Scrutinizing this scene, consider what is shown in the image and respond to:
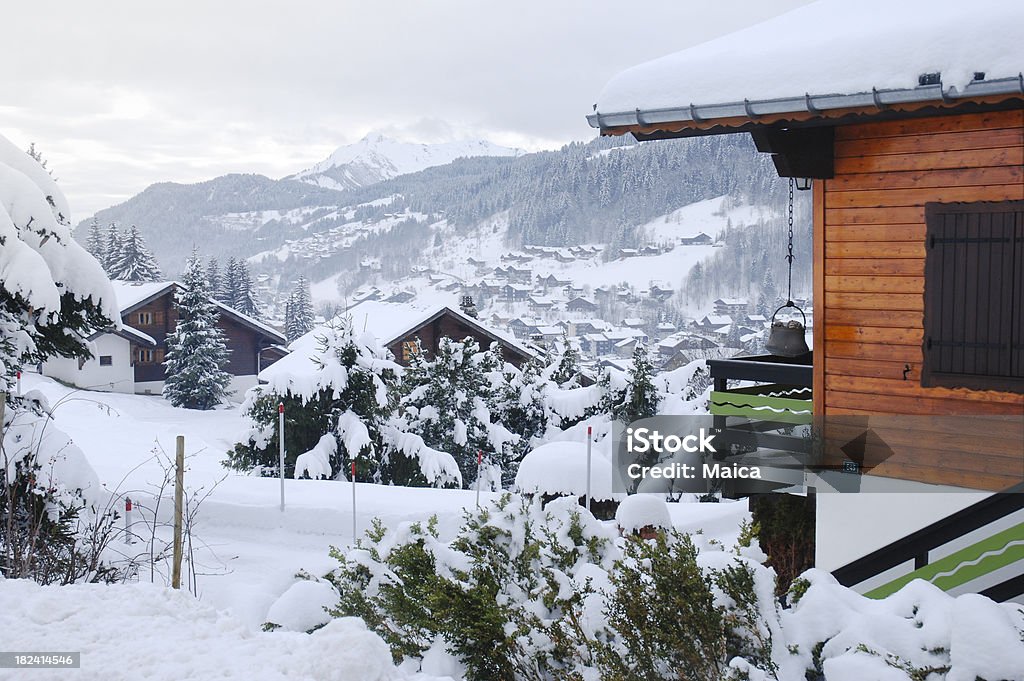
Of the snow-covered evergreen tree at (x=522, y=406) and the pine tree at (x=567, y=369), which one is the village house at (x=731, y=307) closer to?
the pine tree at (x=567, y=369)

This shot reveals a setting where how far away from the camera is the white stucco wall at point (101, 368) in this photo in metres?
35.4

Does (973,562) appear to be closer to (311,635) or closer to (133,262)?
(311,635)

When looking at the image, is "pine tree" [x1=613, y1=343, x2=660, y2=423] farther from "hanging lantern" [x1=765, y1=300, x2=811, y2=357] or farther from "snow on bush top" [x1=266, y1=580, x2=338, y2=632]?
"snow on bush top" [x1=266, y1=580, x2=338, y2=632]

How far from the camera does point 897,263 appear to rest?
5414 millimetres

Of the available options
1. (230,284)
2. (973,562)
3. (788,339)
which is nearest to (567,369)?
(788,339)

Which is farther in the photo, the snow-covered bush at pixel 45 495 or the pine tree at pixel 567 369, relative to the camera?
the pine tree at pixel 567 369

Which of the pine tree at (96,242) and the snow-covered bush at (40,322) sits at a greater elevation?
the pine tree at (96,242)

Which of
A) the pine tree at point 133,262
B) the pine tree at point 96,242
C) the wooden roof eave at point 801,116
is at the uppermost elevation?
the pine tree at point 96,242

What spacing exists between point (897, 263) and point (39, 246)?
6.29 metres

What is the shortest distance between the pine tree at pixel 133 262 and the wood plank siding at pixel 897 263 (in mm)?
49486

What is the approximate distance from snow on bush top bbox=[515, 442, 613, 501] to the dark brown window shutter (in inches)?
318

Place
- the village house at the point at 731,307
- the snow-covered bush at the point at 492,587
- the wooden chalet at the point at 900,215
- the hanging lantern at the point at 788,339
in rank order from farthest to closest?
1. the village house at the point at 731,307
2. the hanging lantern at the point at 788,339
3. the wooden chalet at the point at 900,215
4. the snow-covered bush at the point at 492,587

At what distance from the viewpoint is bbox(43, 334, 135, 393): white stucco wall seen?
35416 mm

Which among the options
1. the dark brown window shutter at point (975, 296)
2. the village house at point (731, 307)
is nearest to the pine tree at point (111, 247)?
the dark brown window shutter at point (975, 296)
